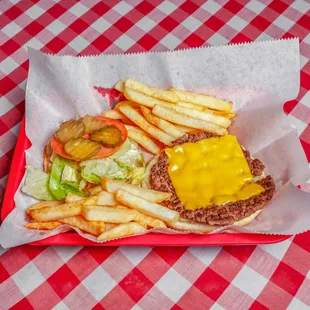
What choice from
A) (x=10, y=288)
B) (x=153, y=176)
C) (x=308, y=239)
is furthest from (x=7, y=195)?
(x=308, y=239)

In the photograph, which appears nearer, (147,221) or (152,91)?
(147,221)

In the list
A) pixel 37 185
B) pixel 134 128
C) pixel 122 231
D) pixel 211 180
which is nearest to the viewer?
pixel 122 231

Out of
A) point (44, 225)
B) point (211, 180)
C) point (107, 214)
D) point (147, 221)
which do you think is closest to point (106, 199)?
point (107, 214)

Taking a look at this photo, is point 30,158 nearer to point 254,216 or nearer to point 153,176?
point 153,176

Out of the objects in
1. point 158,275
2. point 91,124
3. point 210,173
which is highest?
point 91,124

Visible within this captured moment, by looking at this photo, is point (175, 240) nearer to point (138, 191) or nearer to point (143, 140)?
point (138, 191)

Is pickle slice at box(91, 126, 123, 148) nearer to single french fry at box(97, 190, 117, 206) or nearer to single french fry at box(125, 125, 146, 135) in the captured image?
single french fry at box(125, 125, 146, 135)

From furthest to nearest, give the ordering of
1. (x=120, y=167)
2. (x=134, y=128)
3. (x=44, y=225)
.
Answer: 1. (x=134, y=128)
2. (x=120, y=167)
3. (x=44, y=225)

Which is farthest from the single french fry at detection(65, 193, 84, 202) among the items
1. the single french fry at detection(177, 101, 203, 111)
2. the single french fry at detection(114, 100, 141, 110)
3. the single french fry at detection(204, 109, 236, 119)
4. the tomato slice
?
the single french fry at detection(204, 109, 236, 119)
